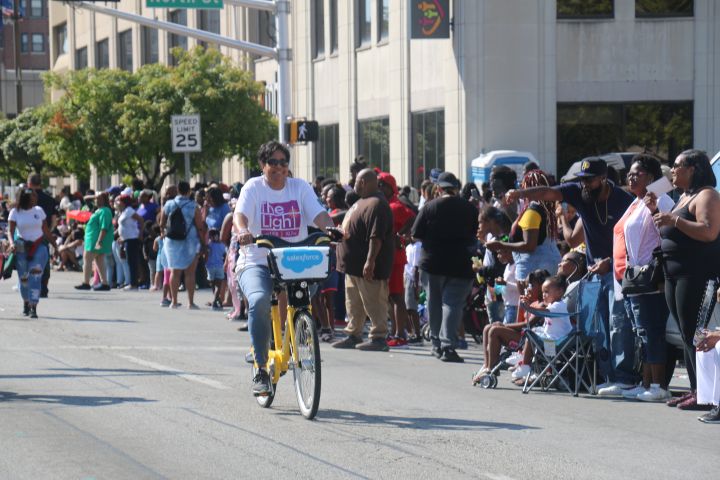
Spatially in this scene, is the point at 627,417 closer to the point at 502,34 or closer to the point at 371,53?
the point at 502,34

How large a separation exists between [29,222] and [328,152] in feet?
68.3

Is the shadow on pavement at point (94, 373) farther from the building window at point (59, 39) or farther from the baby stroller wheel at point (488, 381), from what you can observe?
the building window at point (59, 39)

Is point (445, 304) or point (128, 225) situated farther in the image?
point (128, 225)

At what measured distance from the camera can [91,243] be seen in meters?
25.1

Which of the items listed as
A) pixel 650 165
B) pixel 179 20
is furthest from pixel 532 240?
pixel 179 20

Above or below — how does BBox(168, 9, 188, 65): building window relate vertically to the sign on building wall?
above

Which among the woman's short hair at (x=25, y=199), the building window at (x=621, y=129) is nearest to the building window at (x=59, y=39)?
the building window at (x=621, y=129)

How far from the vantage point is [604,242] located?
11.5 meters

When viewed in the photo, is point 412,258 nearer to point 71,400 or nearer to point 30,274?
point 30,274

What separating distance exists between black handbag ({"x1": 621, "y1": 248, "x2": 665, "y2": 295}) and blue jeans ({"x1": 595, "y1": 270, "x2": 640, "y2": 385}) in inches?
18.6

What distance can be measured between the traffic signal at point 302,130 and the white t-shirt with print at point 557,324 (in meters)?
16.2

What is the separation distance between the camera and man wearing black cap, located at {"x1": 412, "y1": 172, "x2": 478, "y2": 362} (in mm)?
13750

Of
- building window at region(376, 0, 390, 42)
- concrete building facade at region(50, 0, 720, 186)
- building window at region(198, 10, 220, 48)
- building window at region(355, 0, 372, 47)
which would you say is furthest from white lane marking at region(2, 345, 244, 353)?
building window at region(198, 10, 220, 48)

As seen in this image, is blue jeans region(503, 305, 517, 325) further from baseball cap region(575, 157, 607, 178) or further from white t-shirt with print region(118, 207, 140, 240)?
white t-shirt with print region(118, 207, 140, 240)
